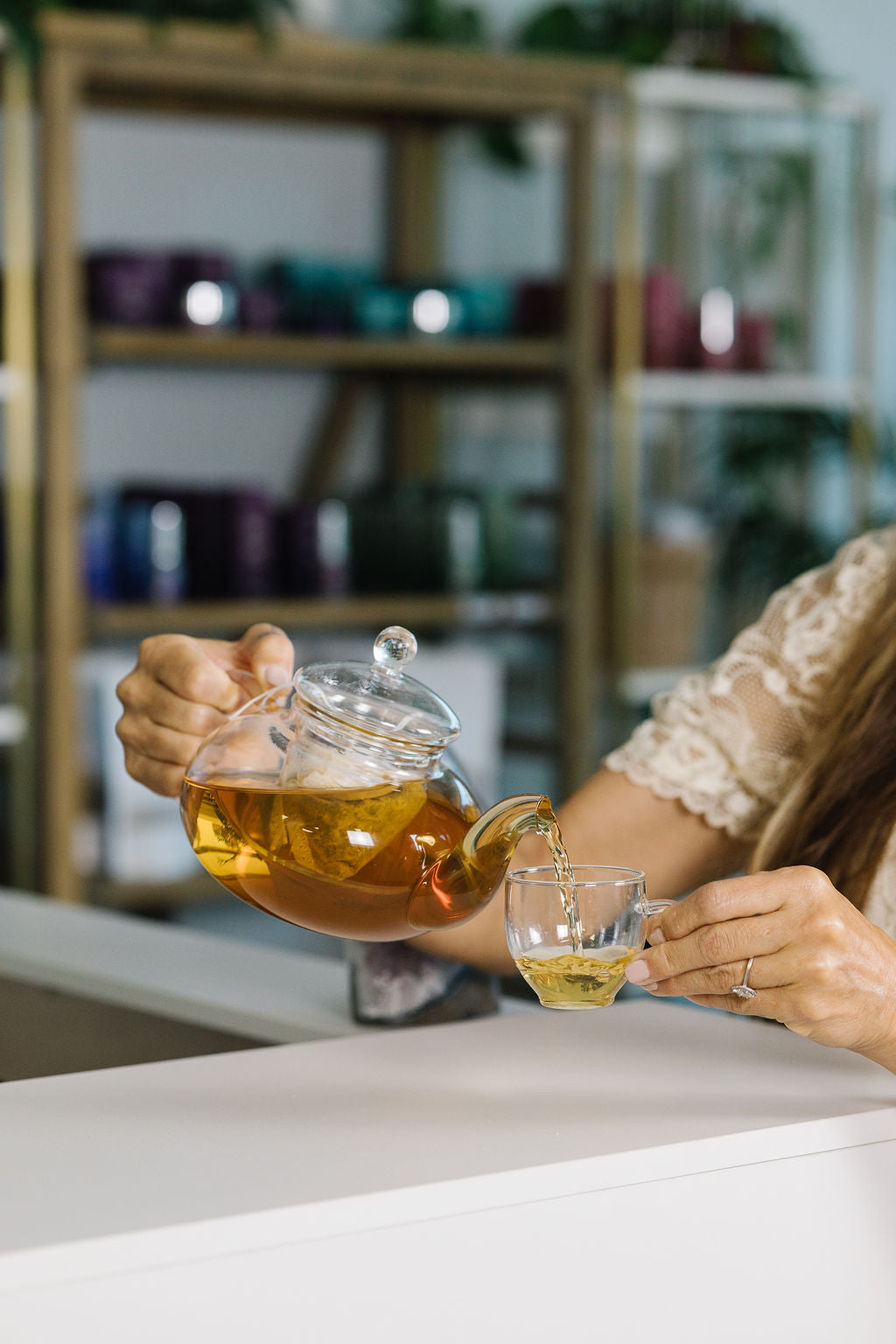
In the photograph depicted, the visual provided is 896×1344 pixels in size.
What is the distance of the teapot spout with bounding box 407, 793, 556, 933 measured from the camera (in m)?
0.71

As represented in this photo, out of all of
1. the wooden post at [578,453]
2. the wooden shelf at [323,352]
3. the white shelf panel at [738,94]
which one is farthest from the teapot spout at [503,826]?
the white shelf panel at [738,94]

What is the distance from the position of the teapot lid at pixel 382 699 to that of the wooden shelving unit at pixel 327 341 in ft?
6.46

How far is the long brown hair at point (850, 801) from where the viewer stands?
1.03m

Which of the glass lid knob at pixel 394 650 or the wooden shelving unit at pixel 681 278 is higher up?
the wooden shelving unit at pixel 681 278

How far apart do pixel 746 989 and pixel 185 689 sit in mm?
354

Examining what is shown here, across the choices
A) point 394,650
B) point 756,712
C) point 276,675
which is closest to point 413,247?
point 756,712

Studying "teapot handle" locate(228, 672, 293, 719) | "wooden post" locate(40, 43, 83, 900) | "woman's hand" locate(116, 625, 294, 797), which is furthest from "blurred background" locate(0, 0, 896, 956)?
"teapot handle" locate(228, 672, 293, 719)

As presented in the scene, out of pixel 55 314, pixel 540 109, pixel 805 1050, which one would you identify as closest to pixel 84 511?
pixel 55 314

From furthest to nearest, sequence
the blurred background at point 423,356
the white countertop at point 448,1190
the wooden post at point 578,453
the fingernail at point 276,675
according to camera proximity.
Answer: the wooden post at point 578,453, the blurred background at point 423,356, the fingernail at point 276,675, the white countertop at point 448,1190

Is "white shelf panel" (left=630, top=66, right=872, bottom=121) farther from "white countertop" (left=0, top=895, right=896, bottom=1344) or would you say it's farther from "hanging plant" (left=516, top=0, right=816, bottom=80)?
"white countertop" (left=0, top=895, right=896, bottom=1344)

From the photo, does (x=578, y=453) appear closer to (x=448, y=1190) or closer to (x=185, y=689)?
(x=185, y=689)

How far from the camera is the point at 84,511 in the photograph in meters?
2.70

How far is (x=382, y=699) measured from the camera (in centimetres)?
70

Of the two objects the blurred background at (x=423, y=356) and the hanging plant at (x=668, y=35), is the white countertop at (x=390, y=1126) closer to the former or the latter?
the blurred background at (x=423, y=356)
